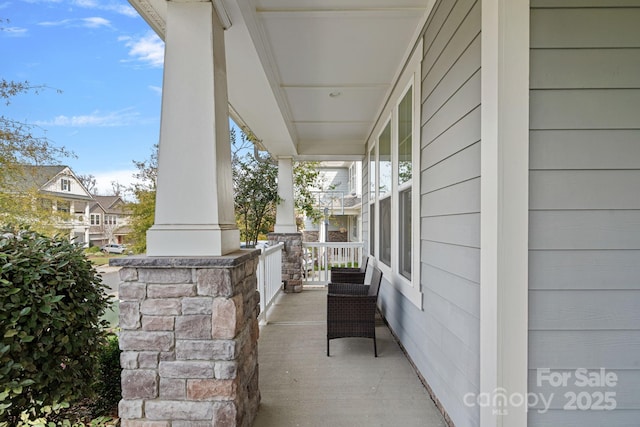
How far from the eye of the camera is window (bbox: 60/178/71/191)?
178 inches

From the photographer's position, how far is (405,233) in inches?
130

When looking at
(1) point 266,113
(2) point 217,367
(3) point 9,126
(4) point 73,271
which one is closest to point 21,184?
(3) point 9,126

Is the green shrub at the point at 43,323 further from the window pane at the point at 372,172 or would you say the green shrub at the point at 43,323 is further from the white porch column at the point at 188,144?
the window pane at the point at 372,172

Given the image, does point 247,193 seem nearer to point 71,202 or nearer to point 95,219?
point 95,219

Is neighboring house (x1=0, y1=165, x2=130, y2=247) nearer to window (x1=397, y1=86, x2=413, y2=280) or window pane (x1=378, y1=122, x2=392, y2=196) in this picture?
window (x1=397, y1=86, x2=413, y2=280)

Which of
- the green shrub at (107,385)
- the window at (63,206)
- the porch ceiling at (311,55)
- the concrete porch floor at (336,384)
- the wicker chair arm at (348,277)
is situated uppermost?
the porch ceiling at (311,55)

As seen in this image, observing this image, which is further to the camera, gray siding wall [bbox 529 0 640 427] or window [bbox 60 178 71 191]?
window [bbox 60 178 71 191]

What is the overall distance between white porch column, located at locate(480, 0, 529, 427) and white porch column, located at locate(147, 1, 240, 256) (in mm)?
1491

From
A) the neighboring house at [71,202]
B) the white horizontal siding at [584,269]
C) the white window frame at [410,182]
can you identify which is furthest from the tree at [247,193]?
the white horizontal siding at [584,269]

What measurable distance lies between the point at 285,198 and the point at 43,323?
4847mm

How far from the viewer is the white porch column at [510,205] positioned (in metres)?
1.47

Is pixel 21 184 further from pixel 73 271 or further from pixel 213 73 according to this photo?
pixel 213 73

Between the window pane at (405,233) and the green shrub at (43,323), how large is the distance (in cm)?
256

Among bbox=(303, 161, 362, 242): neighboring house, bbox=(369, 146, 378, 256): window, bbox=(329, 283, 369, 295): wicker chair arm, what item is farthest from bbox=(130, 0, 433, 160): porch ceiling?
bbox=(303, 161, 362, 242): neighboring house
